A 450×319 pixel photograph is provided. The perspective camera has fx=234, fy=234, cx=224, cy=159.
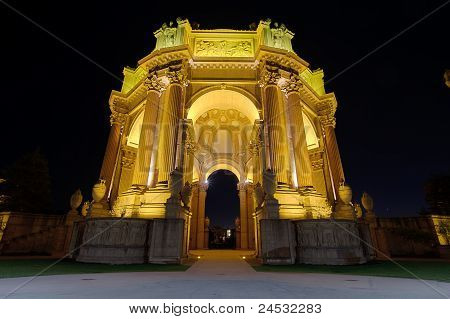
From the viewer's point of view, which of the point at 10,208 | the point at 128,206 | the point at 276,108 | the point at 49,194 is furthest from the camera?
the point at 49,194

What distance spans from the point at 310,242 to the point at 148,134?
38.9 feet

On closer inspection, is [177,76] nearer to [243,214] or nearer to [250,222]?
[243,214]

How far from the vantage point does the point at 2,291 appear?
407 cm

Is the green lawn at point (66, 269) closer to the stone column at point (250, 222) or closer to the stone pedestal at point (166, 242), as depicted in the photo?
the stone pedestal at point (166, 242)

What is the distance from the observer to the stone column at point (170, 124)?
46.9 ft

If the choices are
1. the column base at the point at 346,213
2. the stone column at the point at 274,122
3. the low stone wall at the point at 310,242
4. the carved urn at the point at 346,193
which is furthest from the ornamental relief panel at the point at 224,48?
the low stone wall at the point at 310,242

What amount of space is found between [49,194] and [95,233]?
17.9 metres

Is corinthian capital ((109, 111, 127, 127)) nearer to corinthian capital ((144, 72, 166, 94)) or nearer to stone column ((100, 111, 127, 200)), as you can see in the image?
stone column ((100, 111, 127, 200))

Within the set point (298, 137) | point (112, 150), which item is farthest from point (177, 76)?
point (298, 137)
